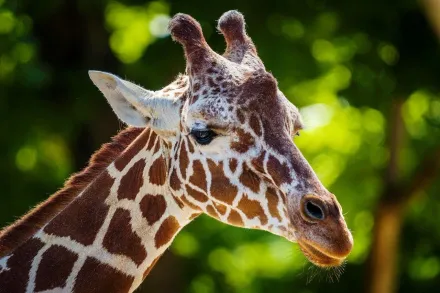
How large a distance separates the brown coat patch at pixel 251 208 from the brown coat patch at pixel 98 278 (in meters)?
0.82

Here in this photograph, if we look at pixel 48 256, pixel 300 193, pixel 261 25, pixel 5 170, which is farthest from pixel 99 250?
pixel 5 170

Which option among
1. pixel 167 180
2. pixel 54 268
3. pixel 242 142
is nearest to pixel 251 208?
pixel 242 142

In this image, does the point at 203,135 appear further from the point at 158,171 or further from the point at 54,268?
the point at 54,268

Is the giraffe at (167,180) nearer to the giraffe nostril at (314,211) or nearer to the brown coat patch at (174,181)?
the brown coat patch at (174,181)

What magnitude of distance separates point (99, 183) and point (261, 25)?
948cm

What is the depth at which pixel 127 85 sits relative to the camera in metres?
6.33

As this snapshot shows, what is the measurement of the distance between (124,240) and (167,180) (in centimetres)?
43

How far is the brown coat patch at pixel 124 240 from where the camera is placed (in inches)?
249

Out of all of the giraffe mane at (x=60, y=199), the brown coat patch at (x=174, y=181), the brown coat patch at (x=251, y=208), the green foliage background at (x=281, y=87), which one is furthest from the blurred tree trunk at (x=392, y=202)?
the brown coat patch at (x=251, y=208)

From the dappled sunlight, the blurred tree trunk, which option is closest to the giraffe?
the blurred tree trunk

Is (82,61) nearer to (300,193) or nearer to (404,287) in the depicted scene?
(404,287)

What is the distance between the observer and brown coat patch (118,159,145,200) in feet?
21.1

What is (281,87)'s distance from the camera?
16.3 meters

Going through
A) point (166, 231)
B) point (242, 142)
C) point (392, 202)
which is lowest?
point (392, 202)
